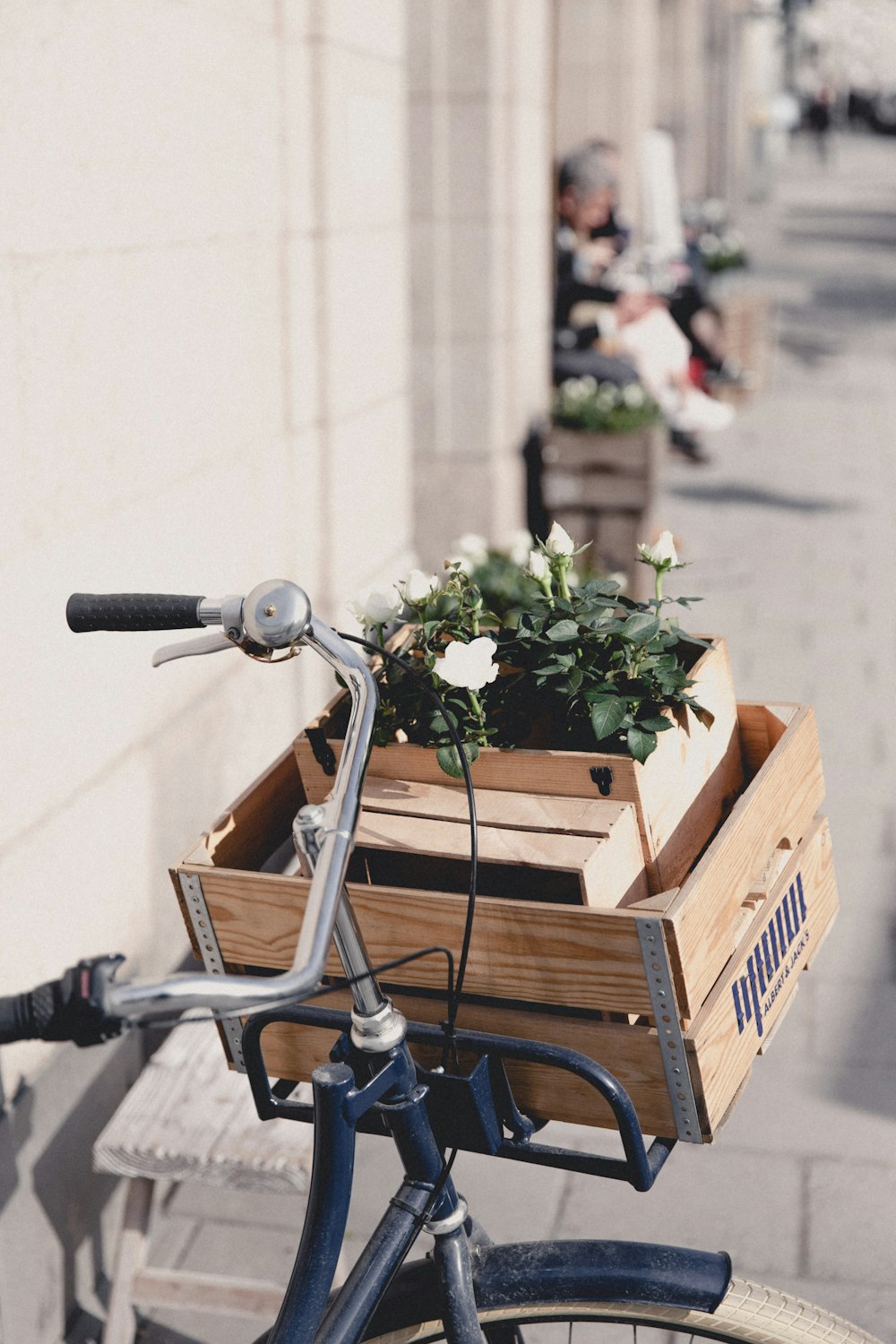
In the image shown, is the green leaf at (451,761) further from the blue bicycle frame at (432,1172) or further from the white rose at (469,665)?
the blue bicycle frame at (432,1172)

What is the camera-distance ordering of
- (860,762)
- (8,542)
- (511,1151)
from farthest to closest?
1. (860,762)
2. (8,542)
3. (511,1151)

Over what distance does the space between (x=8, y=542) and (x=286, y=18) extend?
2.32 meters

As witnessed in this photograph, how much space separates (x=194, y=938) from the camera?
213 centimetres

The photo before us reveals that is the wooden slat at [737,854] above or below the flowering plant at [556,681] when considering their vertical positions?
below

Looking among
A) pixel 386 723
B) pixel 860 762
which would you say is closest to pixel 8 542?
pixel 386 723

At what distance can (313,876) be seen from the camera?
170 cm

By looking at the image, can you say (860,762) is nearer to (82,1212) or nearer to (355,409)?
(355,409)

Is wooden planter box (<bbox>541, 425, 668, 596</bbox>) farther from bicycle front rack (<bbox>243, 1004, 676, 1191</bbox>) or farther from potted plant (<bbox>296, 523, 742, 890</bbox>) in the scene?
bicycle front rack (<bbox>243, 1004, 676, 1191</bbox>)

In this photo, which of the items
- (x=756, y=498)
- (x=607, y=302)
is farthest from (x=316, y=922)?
(x=756, y=498)

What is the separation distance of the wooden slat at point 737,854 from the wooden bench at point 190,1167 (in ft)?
4.18

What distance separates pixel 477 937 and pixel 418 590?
0.61 metres

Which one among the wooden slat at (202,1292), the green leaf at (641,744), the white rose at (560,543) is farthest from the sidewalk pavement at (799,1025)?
the white rose at (560,543)

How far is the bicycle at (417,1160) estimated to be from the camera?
1.85 metres

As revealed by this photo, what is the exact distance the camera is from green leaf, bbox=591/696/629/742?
2109 millimetres
